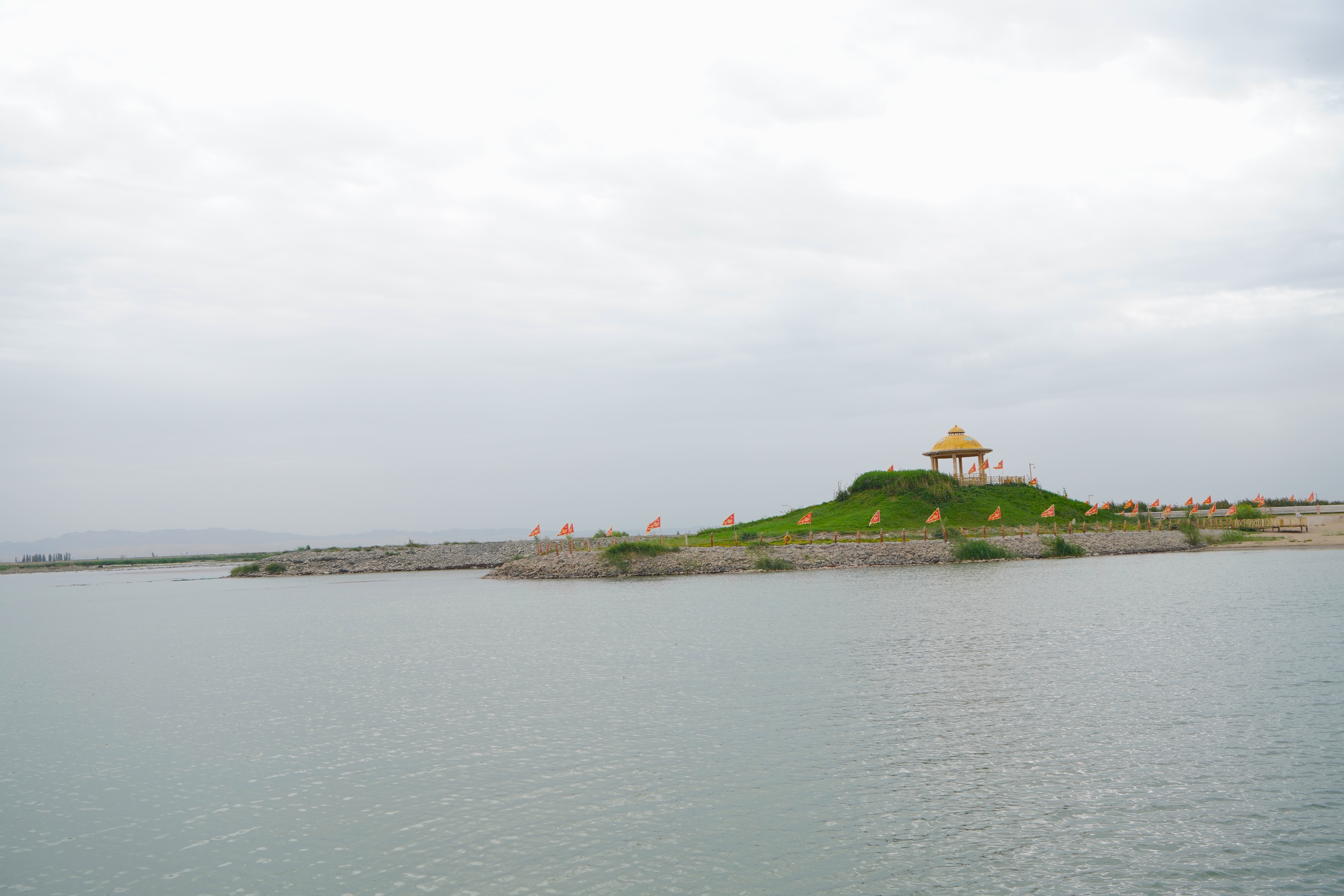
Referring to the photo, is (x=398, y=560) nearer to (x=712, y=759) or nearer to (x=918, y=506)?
(x=918, y=506)

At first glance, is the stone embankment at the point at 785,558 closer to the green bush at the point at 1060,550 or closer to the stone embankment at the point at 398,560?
the green bush at the point at 1060,550

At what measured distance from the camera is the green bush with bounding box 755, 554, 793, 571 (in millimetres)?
61281

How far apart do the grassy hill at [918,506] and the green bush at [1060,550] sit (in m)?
8.05

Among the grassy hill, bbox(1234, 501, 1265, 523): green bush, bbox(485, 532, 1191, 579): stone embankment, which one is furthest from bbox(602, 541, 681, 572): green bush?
bbox(1234, 501, 1265, 523): green bush

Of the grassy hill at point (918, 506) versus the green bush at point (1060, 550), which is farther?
the grassy hill at point (918, 506)

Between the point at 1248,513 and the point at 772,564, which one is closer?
the point at 772,564

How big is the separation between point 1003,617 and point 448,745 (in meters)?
23.1

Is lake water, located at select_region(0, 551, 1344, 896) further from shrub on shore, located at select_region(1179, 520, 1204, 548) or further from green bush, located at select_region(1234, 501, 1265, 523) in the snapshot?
green bush, located at select_region(1234, 501, 1265, 523)

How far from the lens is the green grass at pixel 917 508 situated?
7412cm

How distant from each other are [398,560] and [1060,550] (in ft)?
220

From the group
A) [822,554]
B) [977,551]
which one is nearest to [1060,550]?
[977,551]

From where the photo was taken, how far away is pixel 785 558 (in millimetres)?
62562

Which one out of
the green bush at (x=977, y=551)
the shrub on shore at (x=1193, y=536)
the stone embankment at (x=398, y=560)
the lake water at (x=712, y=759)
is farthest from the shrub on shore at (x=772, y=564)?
the shrub on shore at (x=1193, y=536)

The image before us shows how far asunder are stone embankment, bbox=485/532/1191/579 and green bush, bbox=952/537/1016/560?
1.91 ft
